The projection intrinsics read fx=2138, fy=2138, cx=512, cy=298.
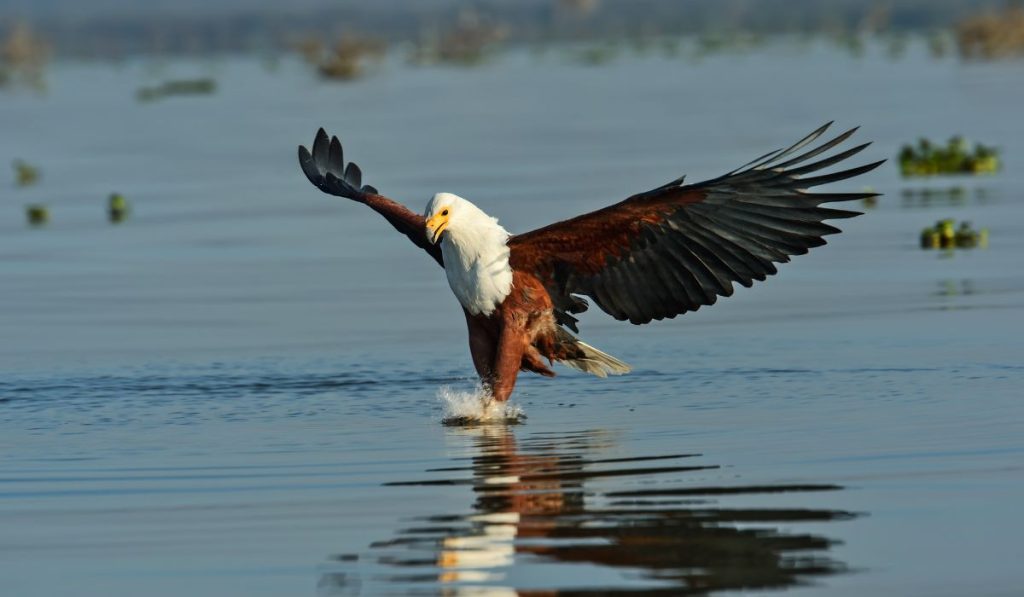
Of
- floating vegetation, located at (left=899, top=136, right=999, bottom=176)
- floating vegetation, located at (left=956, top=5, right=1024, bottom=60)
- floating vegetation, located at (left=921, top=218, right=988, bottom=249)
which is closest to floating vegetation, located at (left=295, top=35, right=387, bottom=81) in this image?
floating vegetation, located at (left=956, top=5, right=1024, bottom=60)

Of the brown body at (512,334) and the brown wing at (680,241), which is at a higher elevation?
the brown wing at (680,241)

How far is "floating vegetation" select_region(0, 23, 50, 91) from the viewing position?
50.1 metres

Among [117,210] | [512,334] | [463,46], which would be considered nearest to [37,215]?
[117,210]

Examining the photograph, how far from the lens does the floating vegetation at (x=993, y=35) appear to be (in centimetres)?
3712

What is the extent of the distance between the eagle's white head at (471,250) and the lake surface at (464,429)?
1.89ft

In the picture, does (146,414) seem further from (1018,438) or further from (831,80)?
(831,80)

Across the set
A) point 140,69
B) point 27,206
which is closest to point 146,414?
point 27,206

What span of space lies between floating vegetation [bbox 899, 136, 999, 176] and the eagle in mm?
9189

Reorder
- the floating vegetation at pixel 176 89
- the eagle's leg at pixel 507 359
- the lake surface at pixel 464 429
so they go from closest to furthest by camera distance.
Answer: the lake surface at pixel 464 429, the eagle's leg at pixel 507 359, the floating vegetation at pixel 176 89

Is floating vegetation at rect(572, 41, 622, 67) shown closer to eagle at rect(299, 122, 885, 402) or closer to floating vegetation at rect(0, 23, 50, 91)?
floating vegetation at rect(0, 23, 50, 91)

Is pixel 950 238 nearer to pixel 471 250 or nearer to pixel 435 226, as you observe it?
pixel 471 250

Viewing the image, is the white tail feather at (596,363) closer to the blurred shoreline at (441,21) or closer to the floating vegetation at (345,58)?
the floating vegetation at (345,58)

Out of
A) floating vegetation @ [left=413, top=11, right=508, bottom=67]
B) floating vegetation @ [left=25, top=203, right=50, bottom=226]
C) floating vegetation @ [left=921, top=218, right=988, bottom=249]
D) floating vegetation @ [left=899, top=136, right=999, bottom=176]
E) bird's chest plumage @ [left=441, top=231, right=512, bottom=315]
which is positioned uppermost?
floating vegetation @ [left=413, top=11, right=508, bottom=67]

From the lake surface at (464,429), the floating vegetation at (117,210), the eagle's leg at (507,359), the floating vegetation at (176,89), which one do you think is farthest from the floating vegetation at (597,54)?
the eagle's leg at (507,359)
